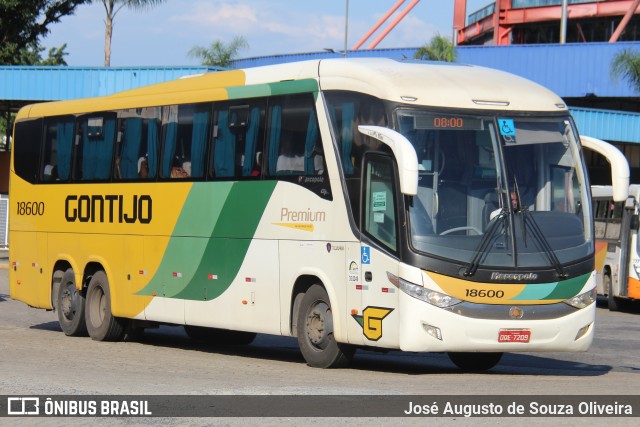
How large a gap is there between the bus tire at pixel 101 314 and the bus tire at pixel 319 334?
17.2 ft

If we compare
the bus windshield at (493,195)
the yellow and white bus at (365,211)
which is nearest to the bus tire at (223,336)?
the yellow and white bus at (365,211)

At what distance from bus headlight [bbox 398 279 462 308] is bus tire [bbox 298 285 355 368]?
1.55m

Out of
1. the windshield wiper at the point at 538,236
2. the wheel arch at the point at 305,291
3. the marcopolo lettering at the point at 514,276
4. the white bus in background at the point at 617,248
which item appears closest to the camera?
the marcopolo lettering at the point at 514,276

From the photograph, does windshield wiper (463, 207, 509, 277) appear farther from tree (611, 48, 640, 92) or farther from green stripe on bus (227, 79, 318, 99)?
tree (611, 48, 640, 92)

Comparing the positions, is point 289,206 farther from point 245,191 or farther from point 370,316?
point 370,316

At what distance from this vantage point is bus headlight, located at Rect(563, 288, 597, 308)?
14.4m

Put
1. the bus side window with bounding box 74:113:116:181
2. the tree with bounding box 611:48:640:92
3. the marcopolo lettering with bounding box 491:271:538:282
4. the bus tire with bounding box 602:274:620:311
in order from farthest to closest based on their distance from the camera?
1. the tree with bounding box 611:48:640:92
2. the bus tire with bounding box 602:274:620:311
3. the bus side window with bounding box 74:113:116:181
4. the marcopolo lettering with bounding box 491:271:538:282

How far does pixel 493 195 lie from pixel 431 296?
1.37 meters

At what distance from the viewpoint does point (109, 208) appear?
779 inches

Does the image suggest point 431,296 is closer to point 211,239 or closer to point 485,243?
point 485,243

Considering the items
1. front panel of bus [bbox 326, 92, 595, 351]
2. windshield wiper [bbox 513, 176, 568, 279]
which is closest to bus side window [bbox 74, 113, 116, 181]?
front panel of bus [bbox 326, 92, 595, 351]

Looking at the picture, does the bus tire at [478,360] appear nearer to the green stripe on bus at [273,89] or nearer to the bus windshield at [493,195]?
the bus windshield at [493,195]

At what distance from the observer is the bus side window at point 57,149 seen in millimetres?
21125

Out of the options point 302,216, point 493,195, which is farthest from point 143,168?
point 493,195
